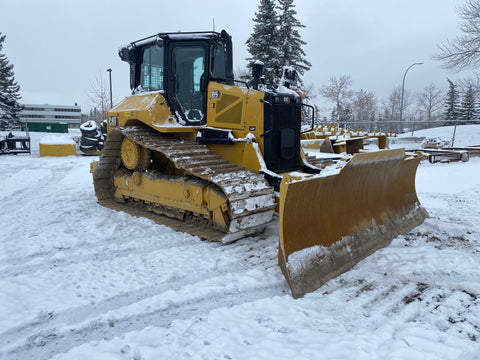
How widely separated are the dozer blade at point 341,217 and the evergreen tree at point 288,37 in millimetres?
21900

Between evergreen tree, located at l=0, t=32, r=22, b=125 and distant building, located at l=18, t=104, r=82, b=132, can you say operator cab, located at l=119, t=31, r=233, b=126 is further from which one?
distant building, located at l=18, t=104, r=82, b=132

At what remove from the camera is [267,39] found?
25.4m

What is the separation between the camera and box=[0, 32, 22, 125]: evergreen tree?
114ft

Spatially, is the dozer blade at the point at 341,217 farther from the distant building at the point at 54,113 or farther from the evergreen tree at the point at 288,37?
the distant building at the point at 54,113

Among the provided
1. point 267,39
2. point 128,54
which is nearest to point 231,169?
point 128,54

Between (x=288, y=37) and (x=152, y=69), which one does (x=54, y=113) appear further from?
(x=152, y=69)

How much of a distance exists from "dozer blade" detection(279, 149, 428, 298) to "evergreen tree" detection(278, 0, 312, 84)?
71.9 feet

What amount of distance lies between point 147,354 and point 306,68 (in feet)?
92.7

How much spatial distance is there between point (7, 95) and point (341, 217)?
41851 millimetres

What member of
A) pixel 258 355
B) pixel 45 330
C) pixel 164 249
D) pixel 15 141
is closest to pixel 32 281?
pixel 45 330

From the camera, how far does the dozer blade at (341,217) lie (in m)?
3.51

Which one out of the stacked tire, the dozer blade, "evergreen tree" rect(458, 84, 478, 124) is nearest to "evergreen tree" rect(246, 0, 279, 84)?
the stacked tire

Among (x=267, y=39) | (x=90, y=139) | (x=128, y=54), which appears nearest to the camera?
(x=128, y=54)

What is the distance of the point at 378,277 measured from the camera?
363 cm
